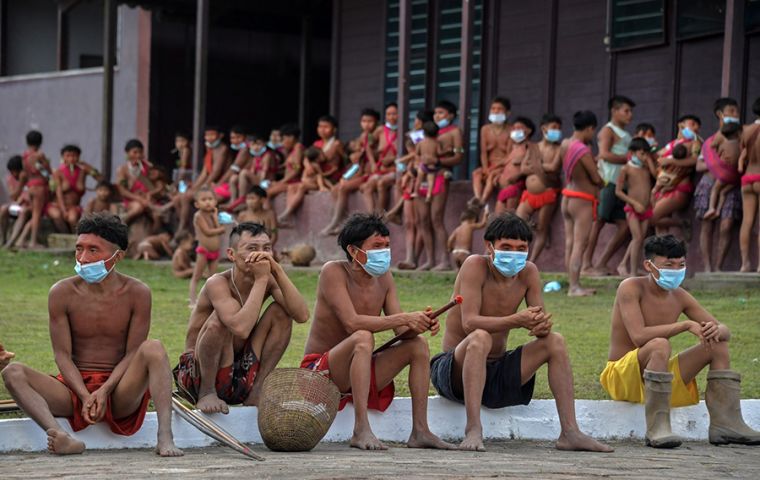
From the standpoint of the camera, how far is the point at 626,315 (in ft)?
24.8

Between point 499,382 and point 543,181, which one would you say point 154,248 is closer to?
point 543,181

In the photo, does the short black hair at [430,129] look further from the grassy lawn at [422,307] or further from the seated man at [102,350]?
the seated man at [102,350]

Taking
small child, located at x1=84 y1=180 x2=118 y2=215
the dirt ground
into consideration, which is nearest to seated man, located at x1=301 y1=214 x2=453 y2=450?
the dirt ground

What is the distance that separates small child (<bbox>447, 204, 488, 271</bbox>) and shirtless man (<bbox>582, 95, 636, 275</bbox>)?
4.49ft

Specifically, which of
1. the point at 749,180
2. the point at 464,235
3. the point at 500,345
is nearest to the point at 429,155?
the point at 464,235

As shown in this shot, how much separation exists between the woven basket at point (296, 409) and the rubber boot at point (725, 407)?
2016 millimetres

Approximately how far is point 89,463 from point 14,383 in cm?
60

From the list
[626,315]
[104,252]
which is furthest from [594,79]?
[104,252]

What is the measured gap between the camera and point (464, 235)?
15.5 m

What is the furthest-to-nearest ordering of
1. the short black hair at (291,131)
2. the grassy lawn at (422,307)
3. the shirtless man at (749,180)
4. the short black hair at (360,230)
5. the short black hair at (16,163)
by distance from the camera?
the short black hair at (16,163), the short black hair at (291,131), the shirtless man at (749,180), the grassy lawn at (422,307), the short black hair at (360,230)

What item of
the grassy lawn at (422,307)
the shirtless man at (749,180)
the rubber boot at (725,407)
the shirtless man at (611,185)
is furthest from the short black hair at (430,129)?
the rubber boot at (725,407)

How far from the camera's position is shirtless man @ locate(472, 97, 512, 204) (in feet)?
51.8

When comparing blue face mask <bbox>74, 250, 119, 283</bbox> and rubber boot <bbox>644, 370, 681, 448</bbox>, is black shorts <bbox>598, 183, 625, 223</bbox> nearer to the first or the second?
rubber boot <bbox>644, 370, 681, 448</bbox>

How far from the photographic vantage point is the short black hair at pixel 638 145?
14.1 metres
